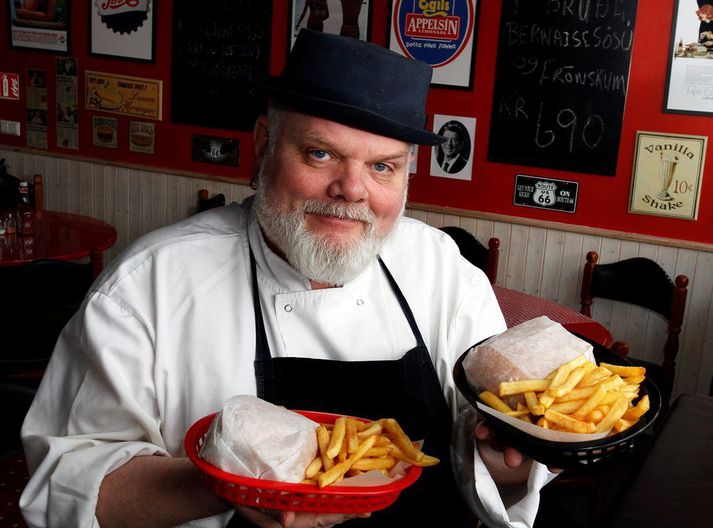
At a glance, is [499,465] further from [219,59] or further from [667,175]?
[219,59]

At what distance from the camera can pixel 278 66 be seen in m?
4.86

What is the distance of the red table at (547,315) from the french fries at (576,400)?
162 centimetres

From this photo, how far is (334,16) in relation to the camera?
4613 millimetres

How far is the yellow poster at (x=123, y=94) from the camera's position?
5293mm

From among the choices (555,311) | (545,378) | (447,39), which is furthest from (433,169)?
(545,378)

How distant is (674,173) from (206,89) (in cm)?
293

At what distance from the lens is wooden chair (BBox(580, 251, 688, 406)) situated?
12.4 feet

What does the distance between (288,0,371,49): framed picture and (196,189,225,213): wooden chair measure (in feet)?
3.72

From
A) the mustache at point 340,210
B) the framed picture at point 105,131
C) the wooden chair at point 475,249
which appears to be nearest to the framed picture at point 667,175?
the wooden chair at point 475,249

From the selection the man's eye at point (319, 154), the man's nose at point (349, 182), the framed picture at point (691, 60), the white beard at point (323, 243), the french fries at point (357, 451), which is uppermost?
the framed picture at point (691, 60)

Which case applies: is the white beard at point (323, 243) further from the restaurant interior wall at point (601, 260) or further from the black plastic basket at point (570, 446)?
the restaurant interior wall at point (601, 260)

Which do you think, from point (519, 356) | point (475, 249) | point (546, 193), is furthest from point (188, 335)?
point (546, 193)

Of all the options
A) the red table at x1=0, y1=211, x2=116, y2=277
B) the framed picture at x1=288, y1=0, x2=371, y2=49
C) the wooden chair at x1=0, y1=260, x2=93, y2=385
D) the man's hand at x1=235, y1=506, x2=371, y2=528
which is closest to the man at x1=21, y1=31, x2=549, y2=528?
the man's hand at x1=235, y1=506, x2=371, y2=528

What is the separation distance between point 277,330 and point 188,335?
20 centimetres
